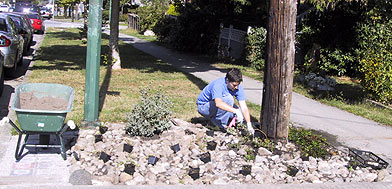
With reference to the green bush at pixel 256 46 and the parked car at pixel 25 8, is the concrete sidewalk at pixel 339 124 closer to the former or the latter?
the green bush at pixel 256 46

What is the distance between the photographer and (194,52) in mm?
20953

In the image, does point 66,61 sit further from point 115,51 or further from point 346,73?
point 346,73

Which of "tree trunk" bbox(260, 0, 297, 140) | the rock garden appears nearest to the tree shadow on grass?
the rock garden

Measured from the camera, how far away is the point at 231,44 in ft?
61.9

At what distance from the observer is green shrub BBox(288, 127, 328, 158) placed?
638 centimetres

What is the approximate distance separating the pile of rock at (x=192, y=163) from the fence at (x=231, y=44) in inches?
462

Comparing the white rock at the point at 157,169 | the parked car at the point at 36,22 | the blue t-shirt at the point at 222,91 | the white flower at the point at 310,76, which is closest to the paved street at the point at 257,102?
the white rock at the point at 157,169

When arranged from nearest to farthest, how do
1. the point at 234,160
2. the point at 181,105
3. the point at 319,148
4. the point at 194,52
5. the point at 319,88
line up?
the point at 234,160 → the point at 319,148 → the point at 181,105 → the point at 319,88 → the point at 194,52

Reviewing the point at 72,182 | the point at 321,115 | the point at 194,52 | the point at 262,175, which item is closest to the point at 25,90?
the point at 72,182

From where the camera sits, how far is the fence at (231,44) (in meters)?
18.1

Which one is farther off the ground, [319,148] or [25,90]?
[25,90]

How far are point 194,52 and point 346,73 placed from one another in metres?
7.91

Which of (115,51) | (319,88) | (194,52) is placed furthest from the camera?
(194,52)

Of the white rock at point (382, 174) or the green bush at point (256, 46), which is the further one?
the green bush at point (256, 46)
